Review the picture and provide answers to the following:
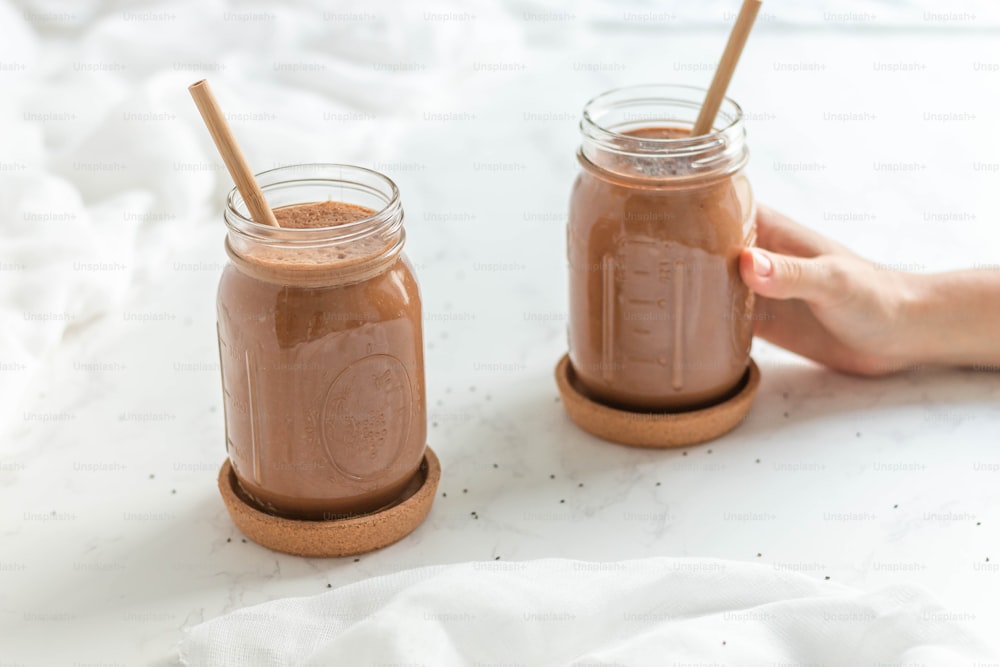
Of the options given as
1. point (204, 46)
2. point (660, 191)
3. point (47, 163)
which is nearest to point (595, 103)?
point (660, 191)

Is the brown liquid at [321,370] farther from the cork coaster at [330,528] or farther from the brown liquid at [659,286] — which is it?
the brown liquid at [659,286]

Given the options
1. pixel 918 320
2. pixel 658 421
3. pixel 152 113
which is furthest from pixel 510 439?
pixel 152 113

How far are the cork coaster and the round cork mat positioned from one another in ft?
0.79

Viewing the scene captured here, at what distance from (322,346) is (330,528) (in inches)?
8.5

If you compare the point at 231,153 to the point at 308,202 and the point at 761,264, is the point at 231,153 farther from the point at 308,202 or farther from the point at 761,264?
the point at 761,264

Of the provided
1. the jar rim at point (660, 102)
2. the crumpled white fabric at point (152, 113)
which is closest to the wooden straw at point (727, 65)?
the jar rim at point (660, 102)

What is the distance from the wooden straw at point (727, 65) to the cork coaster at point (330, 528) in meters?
0.51

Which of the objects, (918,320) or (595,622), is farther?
(918,320)

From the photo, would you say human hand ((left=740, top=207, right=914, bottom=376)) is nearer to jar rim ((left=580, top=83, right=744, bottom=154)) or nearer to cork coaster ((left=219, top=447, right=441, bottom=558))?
jar rim ((left=580, top=83, right=744, bottom=154))

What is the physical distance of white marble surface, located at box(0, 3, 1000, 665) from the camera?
4.12ft

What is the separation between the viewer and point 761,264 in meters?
1.36

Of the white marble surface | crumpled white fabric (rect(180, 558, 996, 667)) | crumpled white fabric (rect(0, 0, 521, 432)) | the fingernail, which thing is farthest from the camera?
crumpled white fabric (rect(0, 0, 521, 432))

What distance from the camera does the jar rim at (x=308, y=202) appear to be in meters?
1.14

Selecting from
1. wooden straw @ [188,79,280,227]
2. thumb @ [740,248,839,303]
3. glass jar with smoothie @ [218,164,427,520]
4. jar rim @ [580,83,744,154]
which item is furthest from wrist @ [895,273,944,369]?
wooden straw @ [188,79,280,227]
